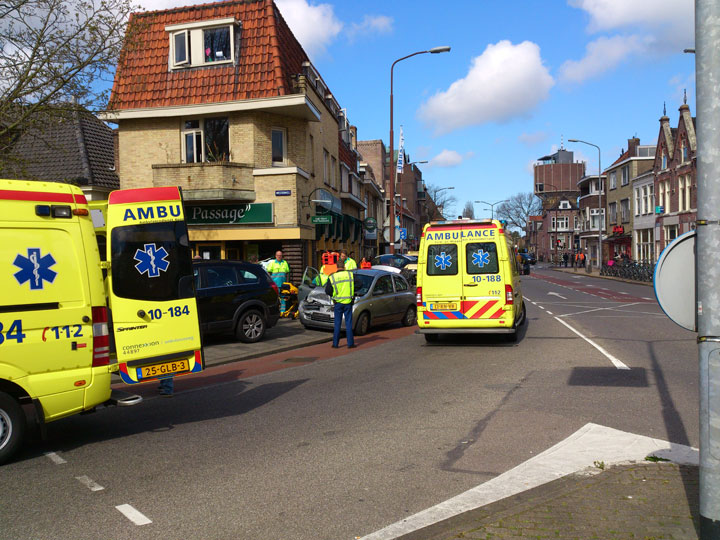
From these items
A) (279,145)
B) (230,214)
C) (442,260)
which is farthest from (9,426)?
(279,145)

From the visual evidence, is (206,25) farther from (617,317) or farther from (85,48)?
(617,317)

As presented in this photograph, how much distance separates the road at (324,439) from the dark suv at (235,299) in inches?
78.4

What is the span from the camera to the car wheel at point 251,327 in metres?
13.3

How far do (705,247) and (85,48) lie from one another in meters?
12.4

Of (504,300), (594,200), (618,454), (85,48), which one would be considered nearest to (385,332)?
(504,300)

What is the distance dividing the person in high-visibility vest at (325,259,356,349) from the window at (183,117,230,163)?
10.2m

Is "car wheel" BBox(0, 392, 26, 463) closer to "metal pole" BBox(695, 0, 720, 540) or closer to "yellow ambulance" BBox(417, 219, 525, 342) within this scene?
"metal pole" BBox(695, 0, 720, 540)

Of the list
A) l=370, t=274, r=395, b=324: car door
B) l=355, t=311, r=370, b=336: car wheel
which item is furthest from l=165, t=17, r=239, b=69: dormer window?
l=355, t=311, r=370, b=336: car wheel

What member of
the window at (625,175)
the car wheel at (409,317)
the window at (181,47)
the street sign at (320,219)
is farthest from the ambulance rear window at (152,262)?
the window at (625,175)

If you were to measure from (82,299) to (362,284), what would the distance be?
388 inches

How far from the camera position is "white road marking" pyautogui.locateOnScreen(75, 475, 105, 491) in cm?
493

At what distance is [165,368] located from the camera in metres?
6.79

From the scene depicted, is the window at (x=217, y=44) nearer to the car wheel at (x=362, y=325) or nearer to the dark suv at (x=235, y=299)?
the dark suv at (x=235, y=299)

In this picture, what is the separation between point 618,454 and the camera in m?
5.39
